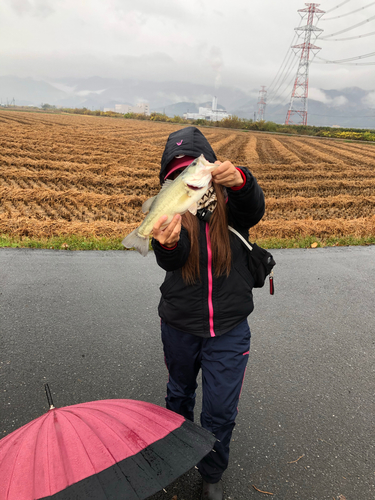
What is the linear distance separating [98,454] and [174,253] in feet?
2.95

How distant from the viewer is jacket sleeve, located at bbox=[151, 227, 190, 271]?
1.70 m

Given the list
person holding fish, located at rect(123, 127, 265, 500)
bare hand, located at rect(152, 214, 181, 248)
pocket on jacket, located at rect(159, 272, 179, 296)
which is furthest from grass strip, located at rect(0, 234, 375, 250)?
bare hand, located at rect(152, 214, 181, 248)

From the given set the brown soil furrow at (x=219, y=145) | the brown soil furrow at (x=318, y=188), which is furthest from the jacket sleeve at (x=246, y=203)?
the brown soil furrow at (x=219, y=145)

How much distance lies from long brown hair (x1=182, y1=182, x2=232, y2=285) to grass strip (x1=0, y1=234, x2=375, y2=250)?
411cm

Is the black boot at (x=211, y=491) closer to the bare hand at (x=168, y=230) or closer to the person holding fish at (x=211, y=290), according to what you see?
the person holding fish at (x=211, y=290)

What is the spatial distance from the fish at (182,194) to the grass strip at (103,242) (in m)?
4.38

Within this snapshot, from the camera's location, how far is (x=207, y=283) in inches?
74.2

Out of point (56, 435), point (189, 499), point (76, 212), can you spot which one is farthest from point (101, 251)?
point (56, 435)

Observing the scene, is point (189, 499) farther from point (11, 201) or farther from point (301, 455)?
point (11, 201)

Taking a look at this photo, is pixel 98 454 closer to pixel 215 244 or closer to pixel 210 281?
pixel 210 281

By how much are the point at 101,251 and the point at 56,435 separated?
4.66 meters

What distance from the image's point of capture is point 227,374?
1863mm

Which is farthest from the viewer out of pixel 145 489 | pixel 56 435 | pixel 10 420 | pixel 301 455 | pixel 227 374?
pixel 10 420

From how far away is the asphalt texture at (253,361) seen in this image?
→ 2262 mm
